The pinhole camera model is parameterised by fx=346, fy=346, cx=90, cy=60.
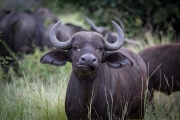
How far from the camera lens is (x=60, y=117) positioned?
5.82 metres

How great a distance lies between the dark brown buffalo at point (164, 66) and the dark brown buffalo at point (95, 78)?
241 cm

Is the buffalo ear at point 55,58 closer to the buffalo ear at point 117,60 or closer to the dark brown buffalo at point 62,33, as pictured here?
the buffalo ear at point 117,60

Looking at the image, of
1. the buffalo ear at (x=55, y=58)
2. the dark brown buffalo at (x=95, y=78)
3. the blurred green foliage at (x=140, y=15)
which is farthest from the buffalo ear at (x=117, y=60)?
the blurred green foliage at (x=140, y=15)

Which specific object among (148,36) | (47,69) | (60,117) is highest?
→ (148,36)

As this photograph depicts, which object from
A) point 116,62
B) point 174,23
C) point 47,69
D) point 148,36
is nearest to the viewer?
point 116,62

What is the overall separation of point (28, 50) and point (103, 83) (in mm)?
6176

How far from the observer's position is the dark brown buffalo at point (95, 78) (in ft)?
16.3

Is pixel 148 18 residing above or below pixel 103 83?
above

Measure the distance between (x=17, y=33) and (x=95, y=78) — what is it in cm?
636

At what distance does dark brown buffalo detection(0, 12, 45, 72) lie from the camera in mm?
10778

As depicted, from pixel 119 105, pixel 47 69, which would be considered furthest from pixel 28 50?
pixel 119 105

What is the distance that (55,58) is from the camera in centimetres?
537

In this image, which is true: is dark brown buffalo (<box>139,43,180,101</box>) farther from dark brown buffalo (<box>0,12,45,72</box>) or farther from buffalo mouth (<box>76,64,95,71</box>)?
dark brown buffalo (<box>0,12,45,72</box>)

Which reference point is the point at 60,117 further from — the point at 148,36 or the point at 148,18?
the point at 148,18
